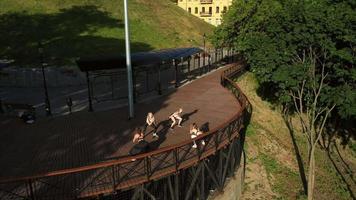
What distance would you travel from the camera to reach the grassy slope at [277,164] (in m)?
26.3

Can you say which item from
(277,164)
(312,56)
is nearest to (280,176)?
(277,164)

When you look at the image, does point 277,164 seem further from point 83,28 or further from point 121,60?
point 83,28

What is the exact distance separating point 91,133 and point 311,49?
51.8 feet

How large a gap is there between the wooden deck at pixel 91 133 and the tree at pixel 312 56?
411 centimetres

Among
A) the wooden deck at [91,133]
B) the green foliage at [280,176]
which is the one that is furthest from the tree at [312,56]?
the wooden deck at [91,133]

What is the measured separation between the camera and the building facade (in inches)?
3423

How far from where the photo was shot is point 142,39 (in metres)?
55.0

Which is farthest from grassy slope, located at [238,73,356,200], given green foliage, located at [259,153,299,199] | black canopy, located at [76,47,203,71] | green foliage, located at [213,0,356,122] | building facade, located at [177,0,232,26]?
building facade, located at [177,0,232,26]

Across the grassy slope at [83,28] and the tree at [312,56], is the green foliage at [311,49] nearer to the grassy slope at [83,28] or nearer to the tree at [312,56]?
the tree at [312,56]

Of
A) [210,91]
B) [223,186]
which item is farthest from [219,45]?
[223,186]

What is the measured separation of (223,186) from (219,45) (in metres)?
21.7

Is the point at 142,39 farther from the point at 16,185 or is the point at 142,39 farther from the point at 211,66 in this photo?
the point at 16,185

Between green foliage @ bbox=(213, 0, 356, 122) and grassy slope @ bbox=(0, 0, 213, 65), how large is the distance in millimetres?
23529

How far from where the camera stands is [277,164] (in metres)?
28.6
